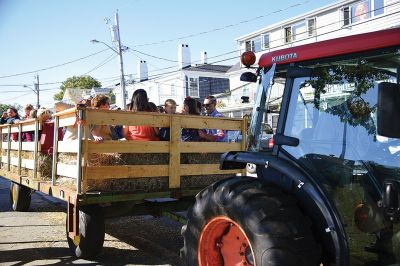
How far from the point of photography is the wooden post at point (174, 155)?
5.07 m

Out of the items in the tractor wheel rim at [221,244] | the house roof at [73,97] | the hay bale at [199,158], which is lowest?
the tractor wheel rim at [221,244]

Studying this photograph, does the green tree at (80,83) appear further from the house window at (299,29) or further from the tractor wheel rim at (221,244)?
the tractor wheel rim at (221,244)

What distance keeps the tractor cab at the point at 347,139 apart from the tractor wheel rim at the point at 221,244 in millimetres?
472

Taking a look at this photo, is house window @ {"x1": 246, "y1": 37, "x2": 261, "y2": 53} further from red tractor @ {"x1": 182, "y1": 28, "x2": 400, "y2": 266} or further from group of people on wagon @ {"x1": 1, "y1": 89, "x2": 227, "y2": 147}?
red tractor @ {"x1": 182, "y1": 28, "x2": 400, "y2": 266}

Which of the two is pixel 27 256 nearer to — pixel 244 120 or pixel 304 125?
pixel 244 120

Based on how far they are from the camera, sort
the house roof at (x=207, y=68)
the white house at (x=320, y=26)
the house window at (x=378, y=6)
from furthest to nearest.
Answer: the house roof at (x=207, y=68) < the house window at (x=378, y=6) < the white house at (x=320, y=26)

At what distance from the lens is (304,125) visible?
290cm

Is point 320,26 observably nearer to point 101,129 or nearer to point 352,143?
point 101,129

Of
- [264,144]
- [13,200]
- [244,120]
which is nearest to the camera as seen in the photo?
[264,144]

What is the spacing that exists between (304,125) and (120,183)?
251 centimetres

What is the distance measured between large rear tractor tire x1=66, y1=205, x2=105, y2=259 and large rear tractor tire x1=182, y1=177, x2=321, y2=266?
6.08 feet

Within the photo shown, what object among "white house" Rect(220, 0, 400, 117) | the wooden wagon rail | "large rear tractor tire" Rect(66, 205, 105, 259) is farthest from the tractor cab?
"white house" Rect(220, 0, 400, 117)

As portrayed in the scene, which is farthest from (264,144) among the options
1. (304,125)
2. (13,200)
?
(13,200)

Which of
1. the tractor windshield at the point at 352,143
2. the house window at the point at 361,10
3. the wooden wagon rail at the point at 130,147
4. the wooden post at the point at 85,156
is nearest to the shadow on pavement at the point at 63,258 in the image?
the wooden wagon rail at the point at 130,147
